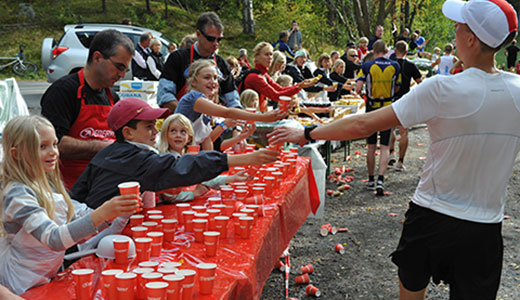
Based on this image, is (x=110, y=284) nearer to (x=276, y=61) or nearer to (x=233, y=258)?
(x=233, y=258)

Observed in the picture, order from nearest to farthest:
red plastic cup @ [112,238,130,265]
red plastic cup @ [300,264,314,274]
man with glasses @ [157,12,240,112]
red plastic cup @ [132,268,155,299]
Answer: red plastic cup @ [132,268,155,299]
red plastic cup @ [112,238,130,265]
red plastic cup @ [300,264,314,274]
man with glasses @ [157,12,240,112]

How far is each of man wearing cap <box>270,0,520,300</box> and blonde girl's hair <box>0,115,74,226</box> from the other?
1626mm

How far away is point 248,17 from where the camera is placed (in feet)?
101

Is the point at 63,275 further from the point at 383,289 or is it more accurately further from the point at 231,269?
the point at 383,289

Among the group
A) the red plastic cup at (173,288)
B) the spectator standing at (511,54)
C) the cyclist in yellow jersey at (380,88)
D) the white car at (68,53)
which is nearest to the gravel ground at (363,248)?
the cyclist in yellow jersey at (380,88)

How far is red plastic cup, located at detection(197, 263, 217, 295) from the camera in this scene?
6.72 ft

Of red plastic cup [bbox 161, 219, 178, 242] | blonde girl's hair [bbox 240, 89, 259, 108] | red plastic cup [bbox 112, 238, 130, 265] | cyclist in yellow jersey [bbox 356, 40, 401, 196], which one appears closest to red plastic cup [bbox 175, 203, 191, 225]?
red plastic cup [bbox 161, 219, 178, 242]

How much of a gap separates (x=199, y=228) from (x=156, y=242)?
281 millimetres

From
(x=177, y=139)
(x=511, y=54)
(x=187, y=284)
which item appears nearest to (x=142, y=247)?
(x=187, y=284)

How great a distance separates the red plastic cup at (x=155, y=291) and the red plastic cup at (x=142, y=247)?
0.49 meters

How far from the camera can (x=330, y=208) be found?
7.05m

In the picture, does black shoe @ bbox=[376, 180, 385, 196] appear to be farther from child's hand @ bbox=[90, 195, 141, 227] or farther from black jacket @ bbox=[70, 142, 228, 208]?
child's hand @ bbox=[90, 195, 141, 227]

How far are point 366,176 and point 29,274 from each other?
716 cm

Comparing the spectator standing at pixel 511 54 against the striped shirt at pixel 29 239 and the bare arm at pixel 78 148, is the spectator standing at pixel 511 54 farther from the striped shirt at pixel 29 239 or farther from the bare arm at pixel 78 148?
the striped shirt at pixel 29 239
